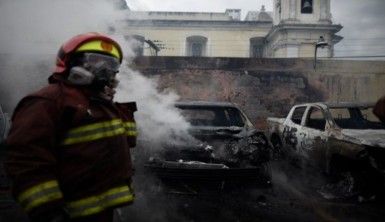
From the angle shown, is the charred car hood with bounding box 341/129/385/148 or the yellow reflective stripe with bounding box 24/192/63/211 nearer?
the yellow reflective stripe with bounding box 24/192/63/211

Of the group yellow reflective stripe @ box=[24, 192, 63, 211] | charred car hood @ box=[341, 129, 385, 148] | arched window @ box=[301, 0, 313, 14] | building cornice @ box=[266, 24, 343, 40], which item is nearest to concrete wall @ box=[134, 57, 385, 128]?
charred car hood @ box=[341, 129, 385, 148]

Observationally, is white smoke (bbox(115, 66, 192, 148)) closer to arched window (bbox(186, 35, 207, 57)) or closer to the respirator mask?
the respirator mask

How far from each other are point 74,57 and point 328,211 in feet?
15.8

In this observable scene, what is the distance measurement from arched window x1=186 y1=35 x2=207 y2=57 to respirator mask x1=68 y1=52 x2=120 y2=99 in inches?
1388

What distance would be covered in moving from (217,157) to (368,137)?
2350 mm

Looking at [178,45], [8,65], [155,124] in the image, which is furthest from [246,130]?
[178,45]

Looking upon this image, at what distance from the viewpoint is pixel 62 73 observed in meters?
2.11

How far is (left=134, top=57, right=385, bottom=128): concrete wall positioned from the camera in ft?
47.6

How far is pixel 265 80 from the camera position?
14539 mm

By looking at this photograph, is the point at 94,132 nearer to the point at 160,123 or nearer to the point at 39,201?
the point at 39,201

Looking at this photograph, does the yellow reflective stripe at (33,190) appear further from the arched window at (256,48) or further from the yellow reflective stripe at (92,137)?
the arched window at (256,48)

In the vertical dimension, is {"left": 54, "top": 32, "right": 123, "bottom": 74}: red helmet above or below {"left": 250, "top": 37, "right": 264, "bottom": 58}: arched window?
below

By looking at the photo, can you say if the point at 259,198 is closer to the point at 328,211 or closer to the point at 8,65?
the point at 328,211

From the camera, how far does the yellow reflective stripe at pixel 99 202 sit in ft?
6.45
